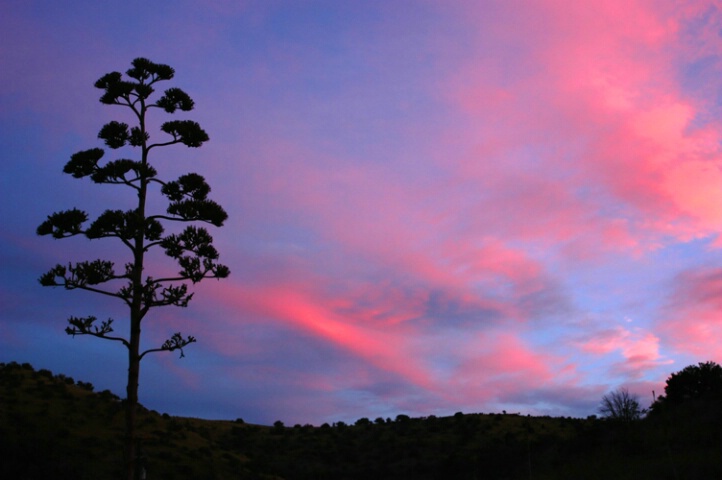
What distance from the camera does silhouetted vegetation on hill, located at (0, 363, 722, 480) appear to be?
29.5m

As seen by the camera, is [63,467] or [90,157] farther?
[63,467]

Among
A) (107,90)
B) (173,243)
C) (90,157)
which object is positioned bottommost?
(173,243)

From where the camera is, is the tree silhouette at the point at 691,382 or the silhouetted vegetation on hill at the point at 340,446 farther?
the tree silhouette at the point at 691,382

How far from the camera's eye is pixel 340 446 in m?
56.9

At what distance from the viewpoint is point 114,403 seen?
40125 millimetres

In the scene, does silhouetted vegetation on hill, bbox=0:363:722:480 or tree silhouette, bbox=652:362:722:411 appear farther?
A: tree silhouette, bbox=652:362:722:411

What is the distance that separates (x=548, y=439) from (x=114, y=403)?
104ft

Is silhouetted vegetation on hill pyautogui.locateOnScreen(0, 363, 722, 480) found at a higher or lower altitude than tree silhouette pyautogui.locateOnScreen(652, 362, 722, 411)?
lower

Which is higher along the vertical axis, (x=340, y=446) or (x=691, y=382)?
(x=691, y=382)

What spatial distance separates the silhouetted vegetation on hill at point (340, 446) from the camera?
96.7ft

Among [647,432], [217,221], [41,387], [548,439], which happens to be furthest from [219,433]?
[217,221]

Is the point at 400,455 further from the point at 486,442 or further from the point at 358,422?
the point at 358,422

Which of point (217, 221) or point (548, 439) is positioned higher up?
point (217, 221)

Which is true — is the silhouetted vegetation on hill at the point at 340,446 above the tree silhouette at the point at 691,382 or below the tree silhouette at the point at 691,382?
below
